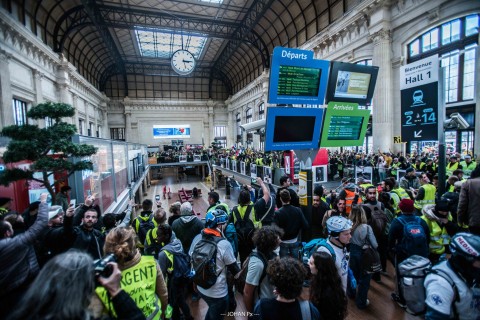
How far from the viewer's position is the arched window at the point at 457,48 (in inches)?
411

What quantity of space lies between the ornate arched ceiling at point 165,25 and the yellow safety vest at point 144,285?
19077mm

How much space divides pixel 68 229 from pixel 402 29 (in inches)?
654

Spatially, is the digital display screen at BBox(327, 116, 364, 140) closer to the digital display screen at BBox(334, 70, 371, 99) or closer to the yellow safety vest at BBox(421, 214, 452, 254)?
the digital display screen at BBox(334, 70, 371, 99)

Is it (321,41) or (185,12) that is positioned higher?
(185,12)

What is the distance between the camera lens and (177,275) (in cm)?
278

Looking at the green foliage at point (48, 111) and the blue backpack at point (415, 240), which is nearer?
the blue backpack at point (415, 240)

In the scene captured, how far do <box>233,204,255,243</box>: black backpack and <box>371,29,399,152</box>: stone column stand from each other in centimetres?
1285

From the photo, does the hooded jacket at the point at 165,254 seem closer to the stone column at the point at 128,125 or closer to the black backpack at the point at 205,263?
the black backpack at the point at 205,263

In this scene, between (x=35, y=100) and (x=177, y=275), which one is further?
(x=35, y=100)

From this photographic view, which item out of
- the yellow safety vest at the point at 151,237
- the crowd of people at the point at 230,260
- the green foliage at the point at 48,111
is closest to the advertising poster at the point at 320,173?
the crowd of people at the point at 230,260

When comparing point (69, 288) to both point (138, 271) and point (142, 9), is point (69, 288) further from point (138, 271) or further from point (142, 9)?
point (142, 9)

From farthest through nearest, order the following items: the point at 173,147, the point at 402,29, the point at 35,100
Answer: the point at 173,147, the point at 35,100, the point at 402,29

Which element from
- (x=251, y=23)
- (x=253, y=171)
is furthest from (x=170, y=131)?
(x=253, y=171)

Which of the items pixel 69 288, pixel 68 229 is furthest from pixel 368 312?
pixel 68 229
